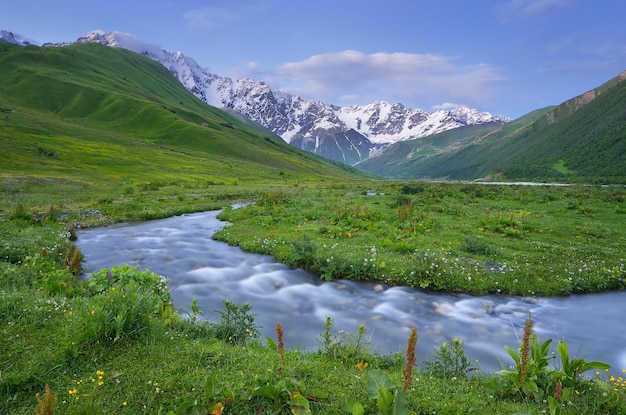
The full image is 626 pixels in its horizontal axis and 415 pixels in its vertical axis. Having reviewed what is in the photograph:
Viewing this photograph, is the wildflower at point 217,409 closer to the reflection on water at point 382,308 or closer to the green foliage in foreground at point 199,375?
the green foliage in foreground at point 199,375

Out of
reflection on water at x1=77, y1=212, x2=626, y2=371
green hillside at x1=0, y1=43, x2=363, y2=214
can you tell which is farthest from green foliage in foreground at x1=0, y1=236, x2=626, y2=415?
green hillside at x1=0, y1=43, x2=363, y2=214

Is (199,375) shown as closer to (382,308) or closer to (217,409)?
(217,409)

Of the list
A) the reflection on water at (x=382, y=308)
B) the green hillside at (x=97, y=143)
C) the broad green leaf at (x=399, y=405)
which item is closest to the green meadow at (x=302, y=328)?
the broad green leaf at (x=399, y=405)

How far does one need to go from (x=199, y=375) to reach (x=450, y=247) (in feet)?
50.2

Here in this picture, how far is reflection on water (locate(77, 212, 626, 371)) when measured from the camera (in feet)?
32.1

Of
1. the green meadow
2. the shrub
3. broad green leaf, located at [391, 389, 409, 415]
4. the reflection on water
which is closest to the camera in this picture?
broad green leaf, located at [391, 389, 409, 415]

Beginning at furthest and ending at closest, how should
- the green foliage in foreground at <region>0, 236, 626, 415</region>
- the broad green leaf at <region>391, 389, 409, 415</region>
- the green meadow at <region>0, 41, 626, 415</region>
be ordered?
the green meadow at <region>0, 41, 626, 415</region> < the green foliage in foreground at <region>0, 236, 626, 415</region> < the broad green leaf at <region>391, 389, 409, 415</region>

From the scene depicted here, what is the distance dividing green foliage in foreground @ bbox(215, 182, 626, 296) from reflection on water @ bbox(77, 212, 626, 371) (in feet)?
2.34

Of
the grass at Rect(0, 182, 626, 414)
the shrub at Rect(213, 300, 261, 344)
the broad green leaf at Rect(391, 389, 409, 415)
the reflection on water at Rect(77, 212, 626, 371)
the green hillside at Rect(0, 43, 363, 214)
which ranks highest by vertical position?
the green hillside at Rect(0, 43, 363, 214)

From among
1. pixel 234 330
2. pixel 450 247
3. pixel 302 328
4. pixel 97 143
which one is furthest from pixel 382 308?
pixel 97 143

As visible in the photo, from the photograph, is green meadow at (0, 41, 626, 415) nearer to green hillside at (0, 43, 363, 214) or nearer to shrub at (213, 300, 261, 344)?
shrub at (213, 300, 261, 344)

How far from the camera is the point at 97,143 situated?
335ft

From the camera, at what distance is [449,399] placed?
19.0 ft

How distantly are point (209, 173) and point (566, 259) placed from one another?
81.6 m
